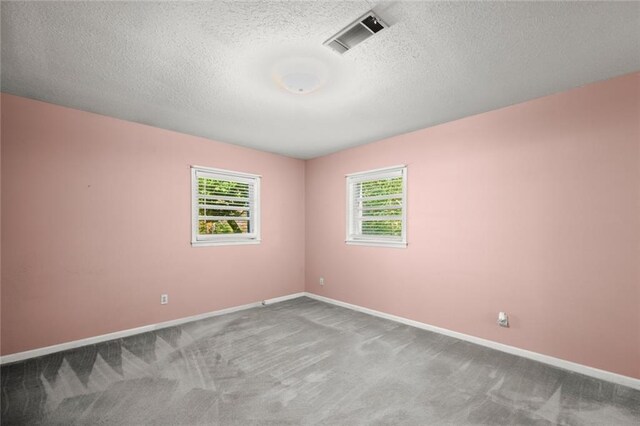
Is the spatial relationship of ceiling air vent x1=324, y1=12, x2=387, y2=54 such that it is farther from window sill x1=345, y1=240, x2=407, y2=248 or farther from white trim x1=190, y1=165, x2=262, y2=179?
white trim x1=190, y1=165, x2=262, y2=179

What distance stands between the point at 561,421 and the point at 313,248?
3802mm

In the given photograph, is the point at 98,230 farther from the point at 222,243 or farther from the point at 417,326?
the point at 417,326

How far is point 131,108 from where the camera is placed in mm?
3045

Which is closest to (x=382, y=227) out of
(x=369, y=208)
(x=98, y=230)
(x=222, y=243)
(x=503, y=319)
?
(x=369, y=208)

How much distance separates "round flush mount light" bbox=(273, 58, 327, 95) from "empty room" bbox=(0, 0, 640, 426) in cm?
2

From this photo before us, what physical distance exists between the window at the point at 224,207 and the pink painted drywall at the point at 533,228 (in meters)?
2.13

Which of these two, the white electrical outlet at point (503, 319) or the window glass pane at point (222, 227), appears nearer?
the white electrical outlet at point (503, 319)

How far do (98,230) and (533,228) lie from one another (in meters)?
4.61

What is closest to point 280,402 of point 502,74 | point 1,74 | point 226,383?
point 226,383

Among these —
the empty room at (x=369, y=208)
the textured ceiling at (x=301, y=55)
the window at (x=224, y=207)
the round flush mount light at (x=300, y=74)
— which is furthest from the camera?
the window at (x=224, y=207)

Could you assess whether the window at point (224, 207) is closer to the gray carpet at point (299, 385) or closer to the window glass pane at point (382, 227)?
the gray carpet at point (299, 385)

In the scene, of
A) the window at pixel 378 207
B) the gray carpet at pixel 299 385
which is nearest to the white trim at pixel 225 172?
the window at pixel 378 207

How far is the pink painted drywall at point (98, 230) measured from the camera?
2.77 meters

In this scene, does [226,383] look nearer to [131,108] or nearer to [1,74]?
[131,108]
